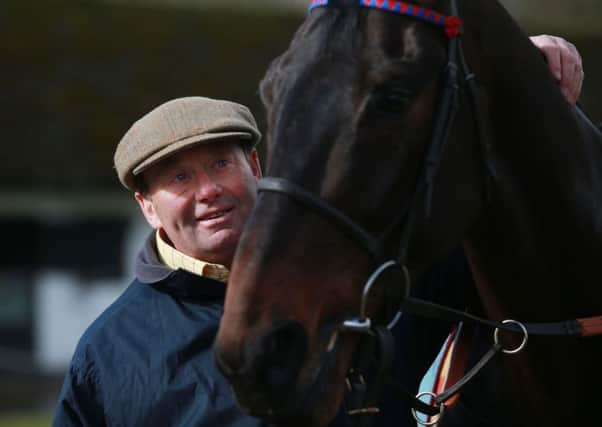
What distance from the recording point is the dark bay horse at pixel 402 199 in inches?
86.4

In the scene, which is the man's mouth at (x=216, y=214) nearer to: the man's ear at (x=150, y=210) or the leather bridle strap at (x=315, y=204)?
the man's ear at (x=150, y=210)

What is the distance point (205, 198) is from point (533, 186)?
3.22ft

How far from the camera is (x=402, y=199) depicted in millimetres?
2340

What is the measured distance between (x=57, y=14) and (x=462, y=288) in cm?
1184

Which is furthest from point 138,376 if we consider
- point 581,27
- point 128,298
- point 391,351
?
point 581,27

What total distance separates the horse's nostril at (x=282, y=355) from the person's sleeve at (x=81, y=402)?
98 centimetres

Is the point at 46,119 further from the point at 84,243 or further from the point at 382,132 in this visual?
the point at 382,132

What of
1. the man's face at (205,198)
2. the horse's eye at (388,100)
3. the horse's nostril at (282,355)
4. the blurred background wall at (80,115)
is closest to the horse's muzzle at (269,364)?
the horse's nostril at (282,355)

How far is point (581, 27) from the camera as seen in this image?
15414 millimetres

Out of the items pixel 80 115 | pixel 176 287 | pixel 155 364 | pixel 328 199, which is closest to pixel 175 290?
pixel 176 287

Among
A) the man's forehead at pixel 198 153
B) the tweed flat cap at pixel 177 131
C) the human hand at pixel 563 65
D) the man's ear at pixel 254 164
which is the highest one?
the human hand at pixel 563 65

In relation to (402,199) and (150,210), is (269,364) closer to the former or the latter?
(402,199)

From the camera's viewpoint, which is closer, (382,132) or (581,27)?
(382,132)

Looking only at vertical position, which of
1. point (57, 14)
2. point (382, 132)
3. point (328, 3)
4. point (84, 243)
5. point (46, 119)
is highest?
point (328, 3)
